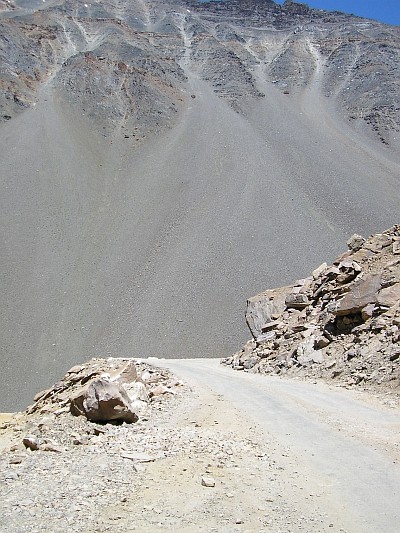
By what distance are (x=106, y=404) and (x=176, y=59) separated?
92.5m

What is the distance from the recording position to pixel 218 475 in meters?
5.38

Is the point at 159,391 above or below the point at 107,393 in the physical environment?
below

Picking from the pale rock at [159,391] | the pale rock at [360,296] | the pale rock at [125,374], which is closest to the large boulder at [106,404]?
the pale rock at [159,391]

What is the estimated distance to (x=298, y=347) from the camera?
45.9 feet

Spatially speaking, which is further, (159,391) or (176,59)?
(176,59)

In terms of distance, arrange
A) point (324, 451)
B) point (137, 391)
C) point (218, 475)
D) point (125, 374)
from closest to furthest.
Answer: point (218, 475) < point (324, 451) < point (137, 391) < point (125, 374)

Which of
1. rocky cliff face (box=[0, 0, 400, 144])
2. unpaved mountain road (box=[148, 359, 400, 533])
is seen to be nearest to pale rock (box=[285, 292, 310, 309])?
unpaved mountain road (box=[148, 359, 400, 533])

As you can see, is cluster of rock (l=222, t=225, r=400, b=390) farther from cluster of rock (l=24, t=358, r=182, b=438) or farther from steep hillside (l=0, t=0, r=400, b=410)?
steep hillside (l=0, t=0, r=400, b=410)

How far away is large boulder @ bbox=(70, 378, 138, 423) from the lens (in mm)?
7637

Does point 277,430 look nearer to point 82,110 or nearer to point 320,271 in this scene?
point 320,271

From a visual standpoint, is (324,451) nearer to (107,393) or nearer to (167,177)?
(107,393)

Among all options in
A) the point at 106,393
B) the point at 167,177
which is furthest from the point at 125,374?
the point at 167,177

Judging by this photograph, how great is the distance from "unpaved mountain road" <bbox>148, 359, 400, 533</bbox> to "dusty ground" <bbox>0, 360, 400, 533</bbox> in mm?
15

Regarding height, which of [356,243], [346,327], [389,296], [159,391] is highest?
[356,243]
